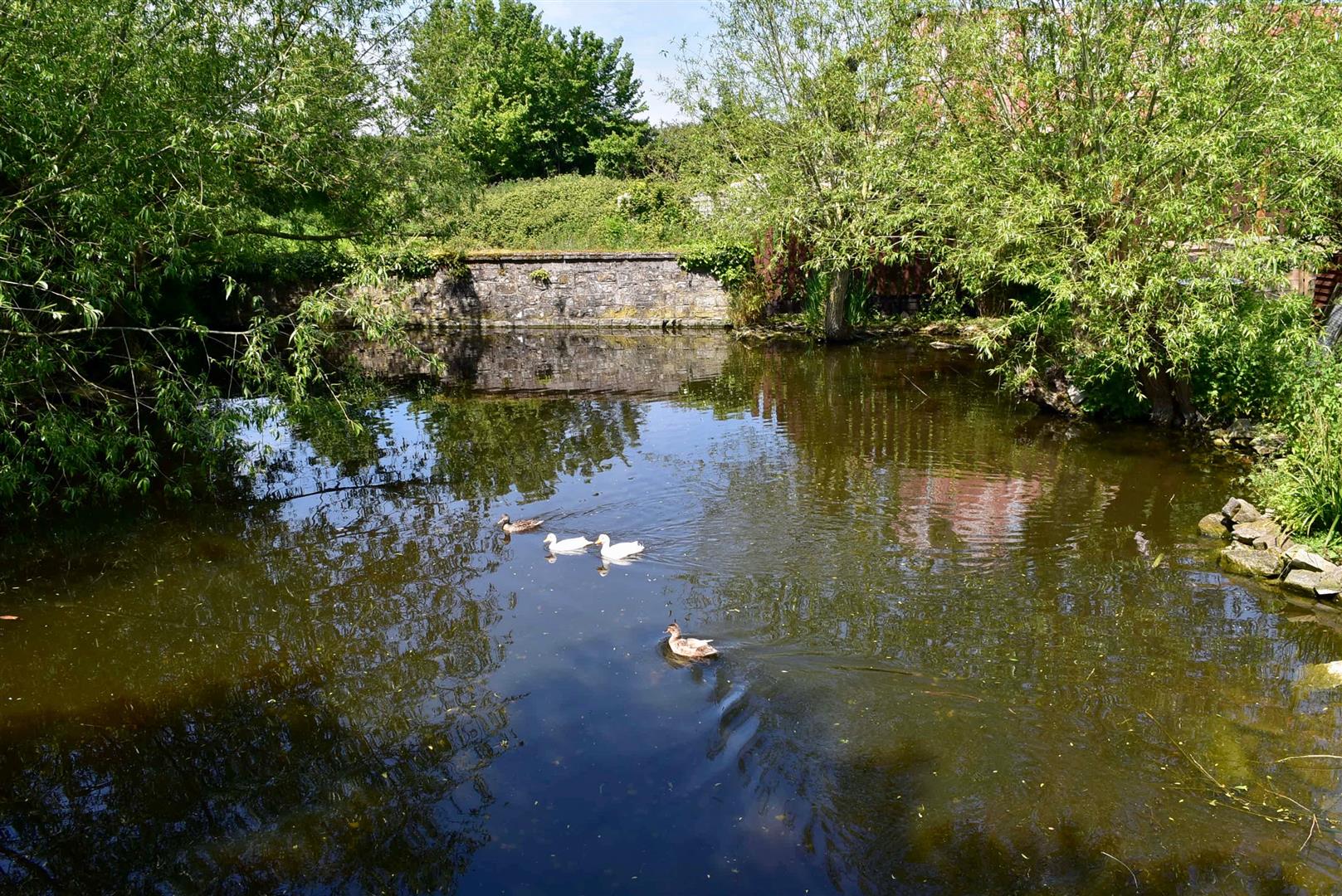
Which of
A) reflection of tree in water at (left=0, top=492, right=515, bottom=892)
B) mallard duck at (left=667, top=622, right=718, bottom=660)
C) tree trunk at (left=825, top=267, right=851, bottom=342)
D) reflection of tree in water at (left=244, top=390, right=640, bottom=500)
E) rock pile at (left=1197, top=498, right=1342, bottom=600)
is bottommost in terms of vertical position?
reflection of tree in water at (left=0, top=492, right=515, bottom=892)

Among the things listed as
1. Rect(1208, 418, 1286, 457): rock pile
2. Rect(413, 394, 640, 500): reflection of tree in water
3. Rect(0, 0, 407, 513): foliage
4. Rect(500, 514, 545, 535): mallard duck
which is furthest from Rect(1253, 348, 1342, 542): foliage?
Rect(0, 0, 407, 513): foliage

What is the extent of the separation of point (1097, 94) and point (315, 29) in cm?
1126

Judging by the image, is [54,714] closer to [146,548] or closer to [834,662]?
[146,548]

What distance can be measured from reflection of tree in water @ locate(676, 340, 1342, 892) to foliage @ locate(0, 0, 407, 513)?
19.6ft

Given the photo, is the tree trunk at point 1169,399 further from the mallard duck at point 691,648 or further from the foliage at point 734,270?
the foliage at point 734,270

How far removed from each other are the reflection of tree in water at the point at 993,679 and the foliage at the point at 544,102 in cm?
2996

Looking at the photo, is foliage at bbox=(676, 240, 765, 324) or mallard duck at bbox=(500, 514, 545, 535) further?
foliage at bbox=(676, 240, 765, 324)

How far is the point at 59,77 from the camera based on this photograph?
29.4ft

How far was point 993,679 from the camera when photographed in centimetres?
730

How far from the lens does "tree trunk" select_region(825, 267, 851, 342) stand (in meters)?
23.8

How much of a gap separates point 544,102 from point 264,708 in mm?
37569

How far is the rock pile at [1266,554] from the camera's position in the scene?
8562 mm

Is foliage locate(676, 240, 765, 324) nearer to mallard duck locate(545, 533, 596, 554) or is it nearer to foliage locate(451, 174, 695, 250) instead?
foliage locate(451, 174, 695, 250)

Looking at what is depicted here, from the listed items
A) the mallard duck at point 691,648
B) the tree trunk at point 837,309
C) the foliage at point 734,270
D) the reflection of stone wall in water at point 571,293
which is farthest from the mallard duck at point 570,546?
the reflection of stone wall in water at point 571,293
